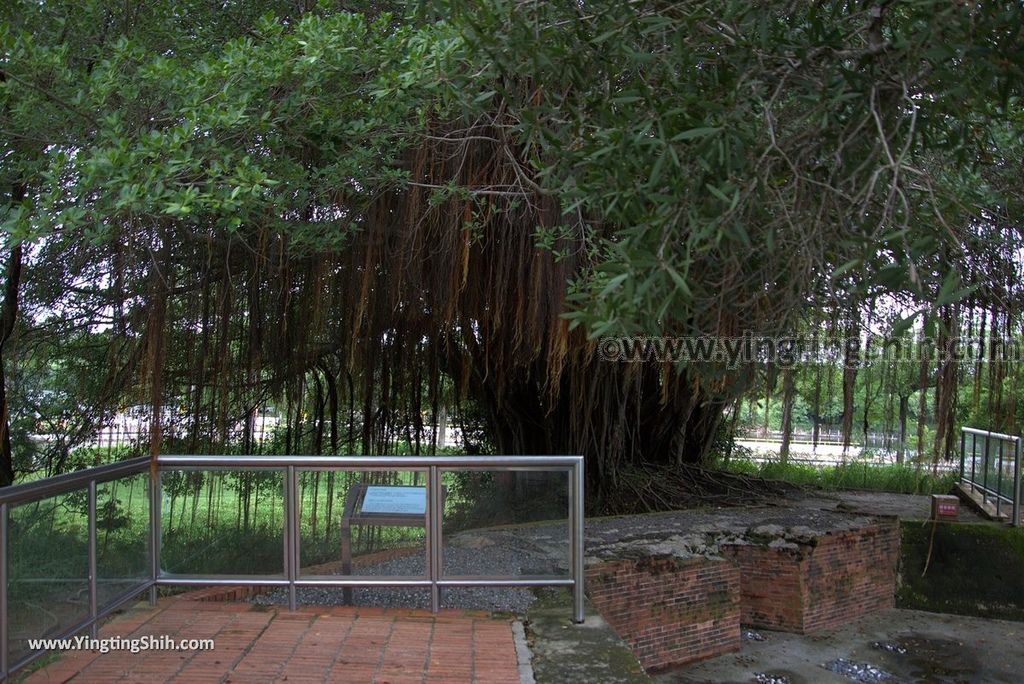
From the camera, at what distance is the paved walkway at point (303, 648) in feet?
12.5

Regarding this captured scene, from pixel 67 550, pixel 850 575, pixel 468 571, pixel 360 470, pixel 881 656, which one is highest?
pixel 360 470

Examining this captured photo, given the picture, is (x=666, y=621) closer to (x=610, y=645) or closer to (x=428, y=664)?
(x=610, y=645)

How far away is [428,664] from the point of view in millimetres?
3965

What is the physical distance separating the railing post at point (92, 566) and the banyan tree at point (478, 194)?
1171 mm

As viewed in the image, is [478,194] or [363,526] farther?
[478,194]

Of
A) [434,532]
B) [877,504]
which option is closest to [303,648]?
[434,532]

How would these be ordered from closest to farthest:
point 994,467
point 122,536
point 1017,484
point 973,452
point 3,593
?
point 3,593 → point 122,536 → point 1017,484 → point 994,467 → point 973,452

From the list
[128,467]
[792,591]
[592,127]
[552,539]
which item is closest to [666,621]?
[792,591]

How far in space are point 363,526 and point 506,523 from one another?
2.52ft

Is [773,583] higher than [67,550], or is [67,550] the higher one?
[67,550]

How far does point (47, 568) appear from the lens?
377 cm

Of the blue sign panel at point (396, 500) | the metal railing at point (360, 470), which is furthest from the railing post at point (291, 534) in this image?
the blue sign panel at point (396, 500)

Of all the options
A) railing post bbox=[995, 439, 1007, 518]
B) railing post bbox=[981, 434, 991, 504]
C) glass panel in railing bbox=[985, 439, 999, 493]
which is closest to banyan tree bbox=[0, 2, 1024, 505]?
railing post bbox=[995, 439, 1007, 518]

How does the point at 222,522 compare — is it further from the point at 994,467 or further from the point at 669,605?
the point at 994,467
